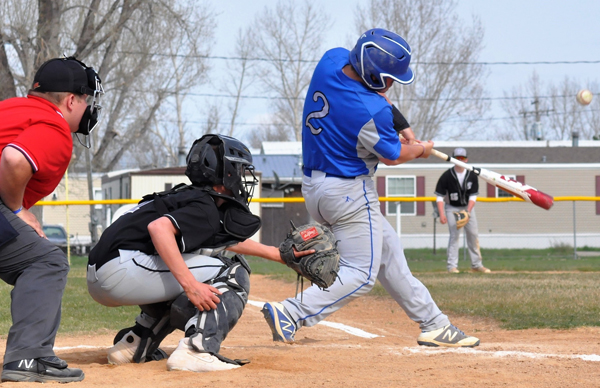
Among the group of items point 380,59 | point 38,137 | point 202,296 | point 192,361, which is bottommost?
point 192,361

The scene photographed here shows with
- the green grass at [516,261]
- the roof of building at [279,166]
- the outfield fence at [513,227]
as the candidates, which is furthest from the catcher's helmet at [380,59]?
the roof of building at [279,166]

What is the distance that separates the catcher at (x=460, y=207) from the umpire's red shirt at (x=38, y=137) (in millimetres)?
10067

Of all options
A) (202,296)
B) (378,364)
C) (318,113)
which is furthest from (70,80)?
(378,364)

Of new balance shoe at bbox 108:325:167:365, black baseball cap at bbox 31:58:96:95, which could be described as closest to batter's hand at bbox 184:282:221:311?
new balance shoe at bbox 108:325:167:365

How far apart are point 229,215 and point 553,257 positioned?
51.3 ft

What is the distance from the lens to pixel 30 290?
3.60 metres

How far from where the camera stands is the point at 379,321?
7602mm

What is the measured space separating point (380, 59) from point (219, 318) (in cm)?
210

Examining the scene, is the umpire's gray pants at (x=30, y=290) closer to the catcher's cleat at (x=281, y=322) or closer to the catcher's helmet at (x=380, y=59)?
the catcher's cleat at (x=281, y=322)

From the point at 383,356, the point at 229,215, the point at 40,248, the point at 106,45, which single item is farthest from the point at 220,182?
the point at 106,45

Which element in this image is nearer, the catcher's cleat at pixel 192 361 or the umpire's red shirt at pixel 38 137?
the umpire's red shirt at pixel 38 137

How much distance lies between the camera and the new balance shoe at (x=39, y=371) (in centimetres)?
354

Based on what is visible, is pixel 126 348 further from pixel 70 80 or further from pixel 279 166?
pixel 279 166

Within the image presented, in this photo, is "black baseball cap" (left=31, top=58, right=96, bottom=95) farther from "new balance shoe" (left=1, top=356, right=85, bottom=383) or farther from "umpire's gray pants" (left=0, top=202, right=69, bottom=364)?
"new balance shoe" (left=1, top=356, right=85, bottom=383)
